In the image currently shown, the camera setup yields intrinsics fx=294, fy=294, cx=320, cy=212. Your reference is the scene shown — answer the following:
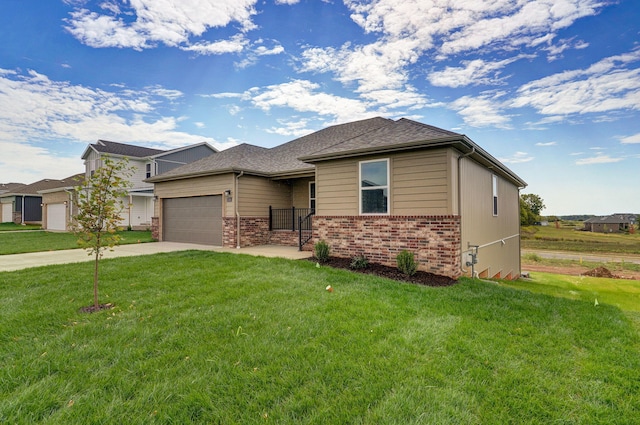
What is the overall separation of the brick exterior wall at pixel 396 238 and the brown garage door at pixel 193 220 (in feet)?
17.8

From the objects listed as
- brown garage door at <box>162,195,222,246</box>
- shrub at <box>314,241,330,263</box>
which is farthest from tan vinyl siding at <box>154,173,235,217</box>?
shrub at <box>314,241,330,263</box>

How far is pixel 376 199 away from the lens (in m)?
7.85

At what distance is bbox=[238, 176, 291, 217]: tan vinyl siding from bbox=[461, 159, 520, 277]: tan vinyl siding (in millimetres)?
7752

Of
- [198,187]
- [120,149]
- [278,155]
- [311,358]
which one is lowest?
[311,358]

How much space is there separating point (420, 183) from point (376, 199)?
122 cm

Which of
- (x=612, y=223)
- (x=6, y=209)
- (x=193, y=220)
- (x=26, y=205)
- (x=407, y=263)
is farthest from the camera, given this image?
(x=612, y=223)

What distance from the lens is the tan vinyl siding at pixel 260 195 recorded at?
11812 mm

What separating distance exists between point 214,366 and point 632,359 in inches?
171

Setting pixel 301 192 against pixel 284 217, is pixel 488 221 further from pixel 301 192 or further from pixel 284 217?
pixel 284 217

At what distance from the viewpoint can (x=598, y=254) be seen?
111ft

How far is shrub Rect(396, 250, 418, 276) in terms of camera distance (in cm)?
668

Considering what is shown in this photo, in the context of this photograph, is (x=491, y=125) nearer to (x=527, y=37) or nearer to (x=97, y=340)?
(x=527, y=37)

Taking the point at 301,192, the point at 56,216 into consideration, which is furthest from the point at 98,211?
the point at 56,216

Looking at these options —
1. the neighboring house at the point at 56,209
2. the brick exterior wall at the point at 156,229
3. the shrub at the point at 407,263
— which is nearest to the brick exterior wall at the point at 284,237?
the shrub at the point at 407,263
